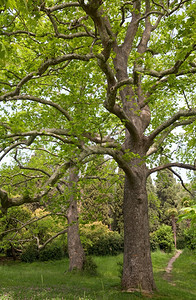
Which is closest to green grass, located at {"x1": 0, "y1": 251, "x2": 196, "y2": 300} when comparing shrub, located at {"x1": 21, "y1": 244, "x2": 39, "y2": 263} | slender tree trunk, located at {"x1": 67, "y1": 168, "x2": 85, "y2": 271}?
slender tree trunk, located at {"x1": 67, "y1": 168, "x2": 85, "y2": 271}

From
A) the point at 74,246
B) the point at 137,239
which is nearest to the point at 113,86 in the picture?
the point at 137,239

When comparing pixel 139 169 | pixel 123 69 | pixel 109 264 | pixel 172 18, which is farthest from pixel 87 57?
pixel 109 264

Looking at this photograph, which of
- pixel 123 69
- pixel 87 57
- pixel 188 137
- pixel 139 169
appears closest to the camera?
pixel 87 57

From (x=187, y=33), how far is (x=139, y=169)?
17.1 ft

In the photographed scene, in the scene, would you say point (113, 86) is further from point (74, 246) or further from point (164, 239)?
point (164, 239)

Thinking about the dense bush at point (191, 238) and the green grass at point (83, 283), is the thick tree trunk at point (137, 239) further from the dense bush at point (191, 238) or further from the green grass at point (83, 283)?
the dense bush at point (191, 238)

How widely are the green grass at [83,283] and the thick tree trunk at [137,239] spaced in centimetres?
54

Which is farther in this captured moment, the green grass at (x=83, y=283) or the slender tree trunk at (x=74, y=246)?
the slender tree trunk at (x=74, y=246)

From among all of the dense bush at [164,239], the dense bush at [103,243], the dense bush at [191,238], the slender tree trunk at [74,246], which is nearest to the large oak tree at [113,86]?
the dense bush at [191,238]

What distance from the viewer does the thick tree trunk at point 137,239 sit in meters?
8.34

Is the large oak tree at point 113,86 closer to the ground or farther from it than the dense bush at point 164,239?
farther from it

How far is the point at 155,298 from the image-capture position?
289 inches

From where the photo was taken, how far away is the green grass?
679 centimetres

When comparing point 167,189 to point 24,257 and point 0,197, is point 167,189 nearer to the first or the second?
point 24,257
